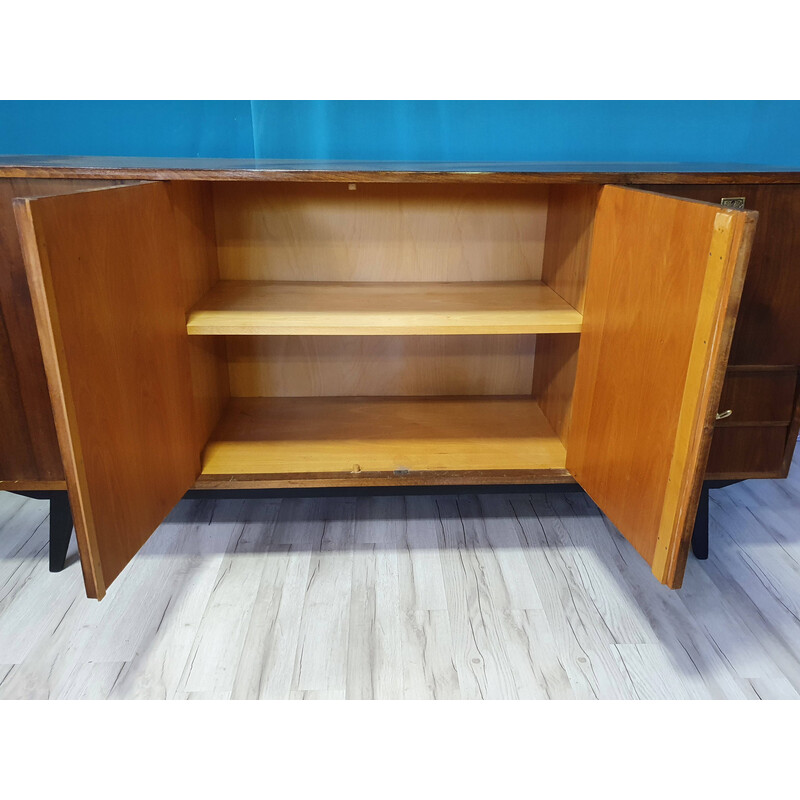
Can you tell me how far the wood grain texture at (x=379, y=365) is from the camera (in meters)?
1.60

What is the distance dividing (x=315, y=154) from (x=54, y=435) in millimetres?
935

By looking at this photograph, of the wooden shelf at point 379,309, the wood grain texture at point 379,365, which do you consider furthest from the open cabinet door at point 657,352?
the wood grain texture at point 379,365

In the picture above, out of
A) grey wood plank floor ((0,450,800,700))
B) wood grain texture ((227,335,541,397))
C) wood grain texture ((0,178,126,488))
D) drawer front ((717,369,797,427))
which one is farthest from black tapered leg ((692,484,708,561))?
wood grain texture ((0,178,126,488))

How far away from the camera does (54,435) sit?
122 cm

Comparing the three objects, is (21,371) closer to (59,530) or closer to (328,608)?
(59,530)

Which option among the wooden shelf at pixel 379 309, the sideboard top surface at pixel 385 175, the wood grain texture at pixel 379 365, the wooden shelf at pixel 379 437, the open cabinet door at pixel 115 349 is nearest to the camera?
the open cabinet door at pixel 115 349

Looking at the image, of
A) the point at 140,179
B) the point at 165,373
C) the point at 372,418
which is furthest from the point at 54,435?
the point at 372,418

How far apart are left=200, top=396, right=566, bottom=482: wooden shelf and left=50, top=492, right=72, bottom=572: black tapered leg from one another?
31 cm

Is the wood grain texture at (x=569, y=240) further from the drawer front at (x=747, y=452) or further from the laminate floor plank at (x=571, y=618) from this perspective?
the laminate floor plank at (x=571, y=618)

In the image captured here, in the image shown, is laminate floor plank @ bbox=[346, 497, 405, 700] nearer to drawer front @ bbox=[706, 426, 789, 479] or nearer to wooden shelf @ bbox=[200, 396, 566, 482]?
wooden shelf @ bbox=[200, 396, 566, 482]

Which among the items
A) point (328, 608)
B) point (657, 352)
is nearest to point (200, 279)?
point (328, 608)

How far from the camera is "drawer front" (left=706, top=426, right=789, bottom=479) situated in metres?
1.28

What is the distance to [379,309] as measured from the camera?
4.28 feet

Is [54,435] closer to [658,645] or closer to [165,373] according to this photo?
[165,373]
